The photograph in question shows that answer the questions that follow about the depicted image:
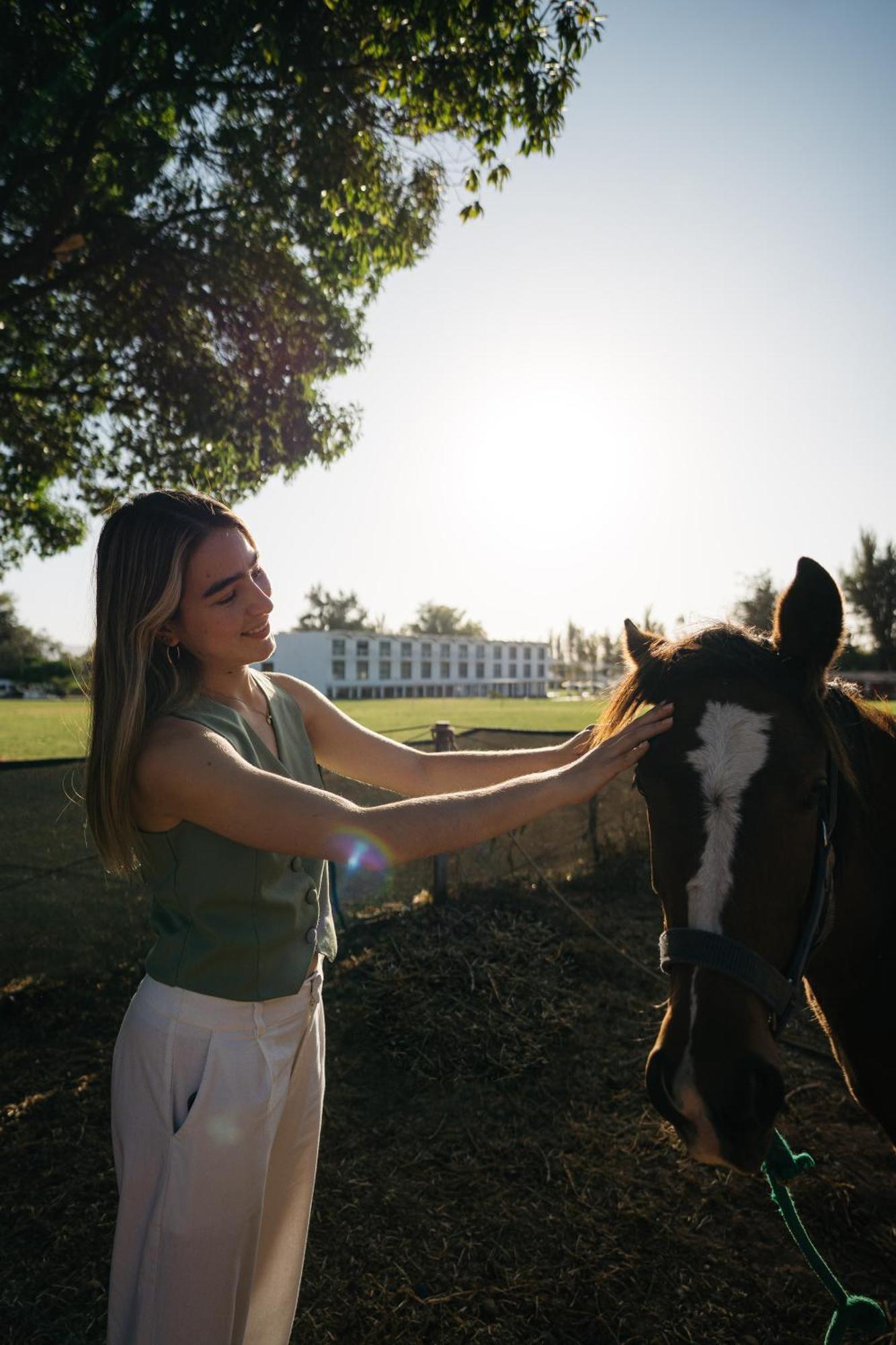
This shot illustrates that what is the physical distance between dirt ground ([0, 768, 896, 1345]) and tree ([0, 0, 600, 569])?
6.10m

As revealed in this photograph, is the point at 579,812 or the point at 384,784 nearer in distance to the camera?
the point at 384,784

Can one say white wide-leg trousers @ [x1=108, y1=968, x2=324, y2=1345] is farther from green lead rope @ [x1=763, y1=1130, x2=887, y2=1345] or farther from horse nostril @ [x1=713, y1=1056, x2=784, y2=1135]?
green lead rope @ [x1=763, y1=1130, x2=887, y2=1345]

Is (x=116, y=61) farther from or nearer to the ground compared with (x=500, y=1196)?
farther from the ground

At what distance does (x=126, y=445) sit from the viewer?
8672 mm

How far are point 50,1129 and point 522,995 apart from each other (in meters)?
2.76

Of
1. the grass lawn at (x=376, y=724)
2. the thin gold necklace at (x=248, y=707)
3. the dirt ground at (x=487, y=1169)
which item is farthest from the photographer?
the grass lawn at (x=376, y=724)

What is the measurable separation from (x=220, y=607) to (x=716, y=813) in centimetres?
129

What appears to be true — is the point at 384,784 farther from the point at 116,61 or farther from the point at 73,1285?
the point at 116,61

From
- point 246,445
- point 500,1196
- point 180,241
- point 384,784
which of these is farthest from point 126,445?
point 500,1196

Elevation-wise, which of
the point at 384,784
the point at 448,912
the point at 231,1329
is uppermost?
the point at 384,784

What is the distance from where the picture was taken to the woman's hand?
1.59 meters

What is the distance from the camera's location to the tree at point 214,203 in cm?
538

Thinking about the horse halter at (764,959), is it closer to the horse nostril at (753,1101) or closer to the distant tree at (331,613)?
the horse nostril at (753,1101)

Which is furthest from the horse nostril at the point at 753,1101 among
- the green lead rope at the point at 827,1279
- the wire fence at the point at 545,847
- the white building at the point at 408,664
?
the white building at the point at 408,664
